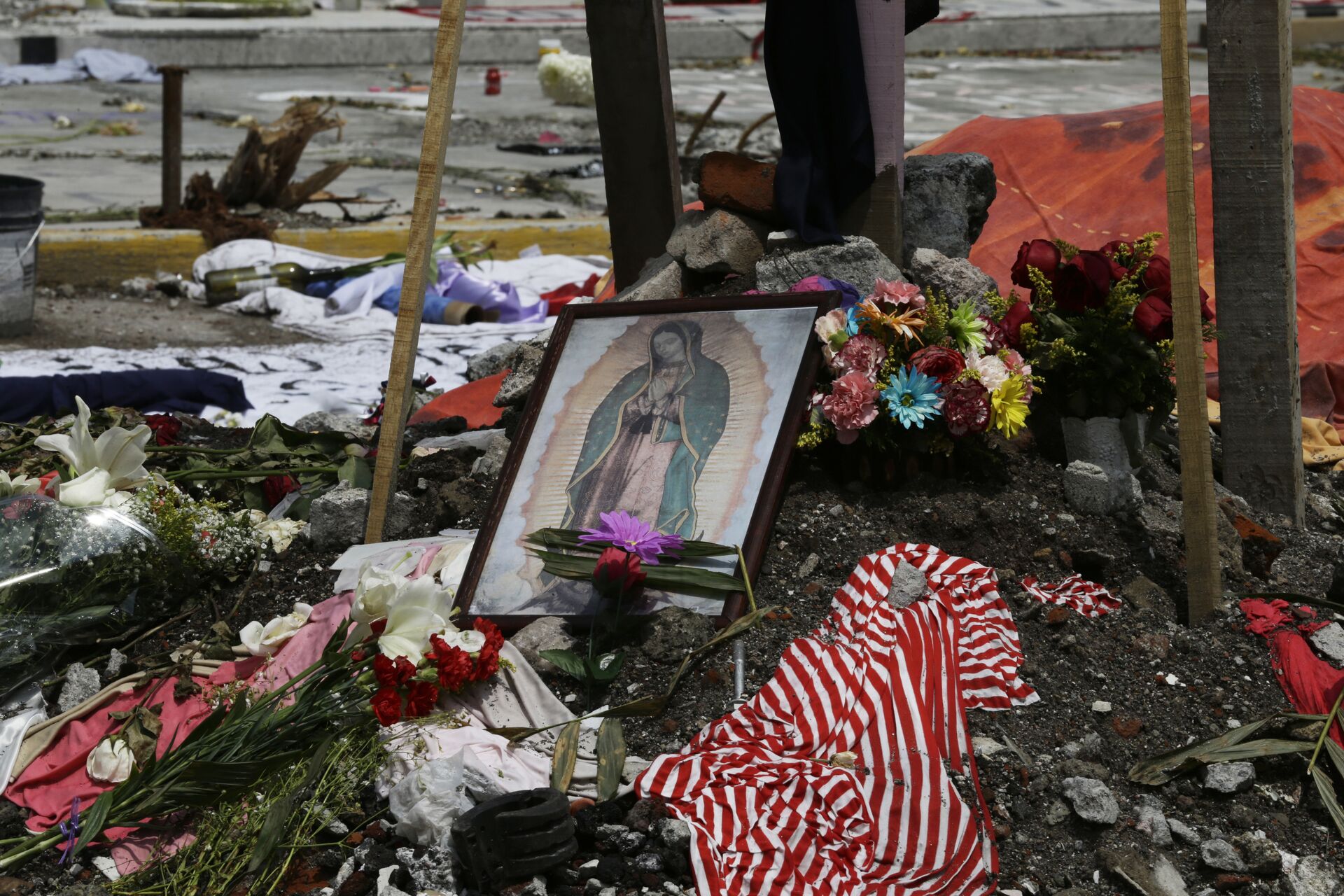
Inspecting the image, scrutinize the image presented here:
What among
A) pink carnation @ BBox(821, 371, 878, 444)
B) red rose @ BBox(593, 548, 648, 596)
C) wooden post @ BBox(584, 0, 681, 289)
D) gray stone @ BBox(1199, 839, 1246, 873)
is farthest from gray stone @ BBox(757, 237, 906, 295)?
gray stone @ BBox(1199, 839, 1246, 873)

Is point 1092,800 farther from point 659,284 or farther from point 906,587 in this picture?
point 659,284

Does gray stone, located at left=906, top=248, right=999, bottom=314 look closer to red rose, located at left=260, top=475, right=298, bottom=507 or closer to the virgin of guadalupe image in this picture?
the virgin of guadalupe image

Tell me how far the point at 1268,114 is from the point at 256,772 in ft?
9.11

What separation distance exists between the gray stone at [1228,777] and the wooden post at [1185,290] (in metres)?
0.55

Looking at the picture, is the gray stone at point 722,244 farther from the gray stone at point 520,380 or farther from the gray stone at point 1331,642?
the gray stone at point 1331,642

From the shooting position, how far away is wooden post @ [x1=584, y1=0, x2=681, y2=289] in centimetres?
460

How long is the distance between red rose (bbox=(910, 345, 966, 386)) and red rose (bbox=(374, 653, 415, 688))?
4.54ft

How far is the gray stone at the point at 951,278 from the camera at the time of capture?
12.9 ft

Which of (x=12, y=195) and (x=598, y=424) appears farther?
(x=12, y=195)

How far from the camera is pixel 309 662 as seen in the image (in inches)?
125

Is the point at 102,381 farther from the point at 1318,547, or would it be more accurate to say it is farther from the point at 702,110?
the point at 702,110

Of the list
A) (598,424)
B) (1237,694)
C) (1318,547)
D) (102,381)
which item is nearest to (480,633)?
(598,424)

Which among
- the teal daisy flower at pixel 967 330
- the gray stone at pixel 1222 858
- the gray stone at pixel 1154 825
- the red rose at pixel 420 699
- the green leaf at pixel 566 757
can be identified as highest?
the teal daisy flower at pixel 967 330

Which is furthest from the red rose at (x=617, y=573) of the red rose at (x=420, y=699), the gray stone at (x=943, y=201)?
the gray stone at (x=943, y=201)
